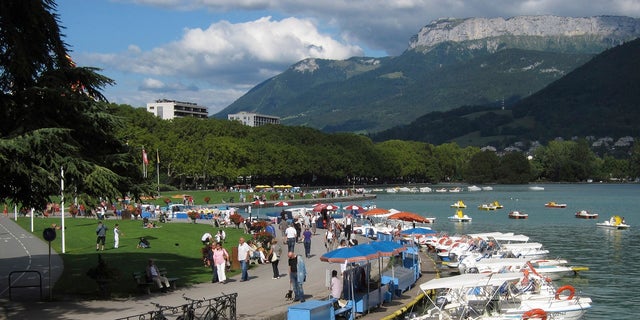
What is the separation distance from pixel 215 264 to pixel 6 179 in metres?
8.92

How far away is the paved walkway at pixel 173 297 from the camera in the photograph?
22.0 m

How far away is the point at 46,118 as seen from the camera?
2217 centimetres

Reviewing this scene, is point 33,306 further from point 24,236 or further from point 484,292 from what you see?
point 24,236

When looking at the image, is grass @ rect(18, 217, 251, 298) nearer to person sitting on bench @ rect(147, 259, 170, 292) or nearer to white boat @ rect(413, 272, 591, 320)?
person sitting on bench @ rect(147, 259, 170, 292)

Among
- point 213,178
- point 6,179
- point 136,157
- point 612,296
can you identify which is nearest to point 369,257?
point 136,157

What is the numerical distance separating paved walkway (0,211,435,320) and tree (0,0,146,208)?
332 centimetres

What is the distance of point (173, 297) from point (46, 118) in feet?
23.9

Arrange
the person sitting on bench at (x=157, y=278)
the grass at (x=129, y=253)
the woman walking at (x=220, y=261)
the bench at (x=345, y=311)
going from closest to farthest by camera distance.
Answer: the bench at (x=345, y=311)
the person sitting on bench at (x=157, y=278)
the grass at (x=129, y=253)
the woman walking at (x=220, y=261)

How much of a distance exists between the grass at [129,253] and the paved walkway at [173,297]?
79cm

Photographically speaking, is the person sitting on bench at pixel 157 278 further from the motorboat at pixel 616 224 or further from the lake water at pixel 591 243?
the motorboat at pixel 616 224

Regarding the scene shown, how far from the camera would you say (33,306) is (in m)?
22.8

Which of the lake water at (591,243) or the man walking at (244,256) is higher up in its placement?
the man walking at (244,256)

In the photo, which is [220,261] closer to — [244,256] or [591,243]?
[244,256]

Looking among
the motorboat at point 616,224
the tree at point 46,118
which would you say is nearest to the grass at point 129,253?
the tree at point 46,118
